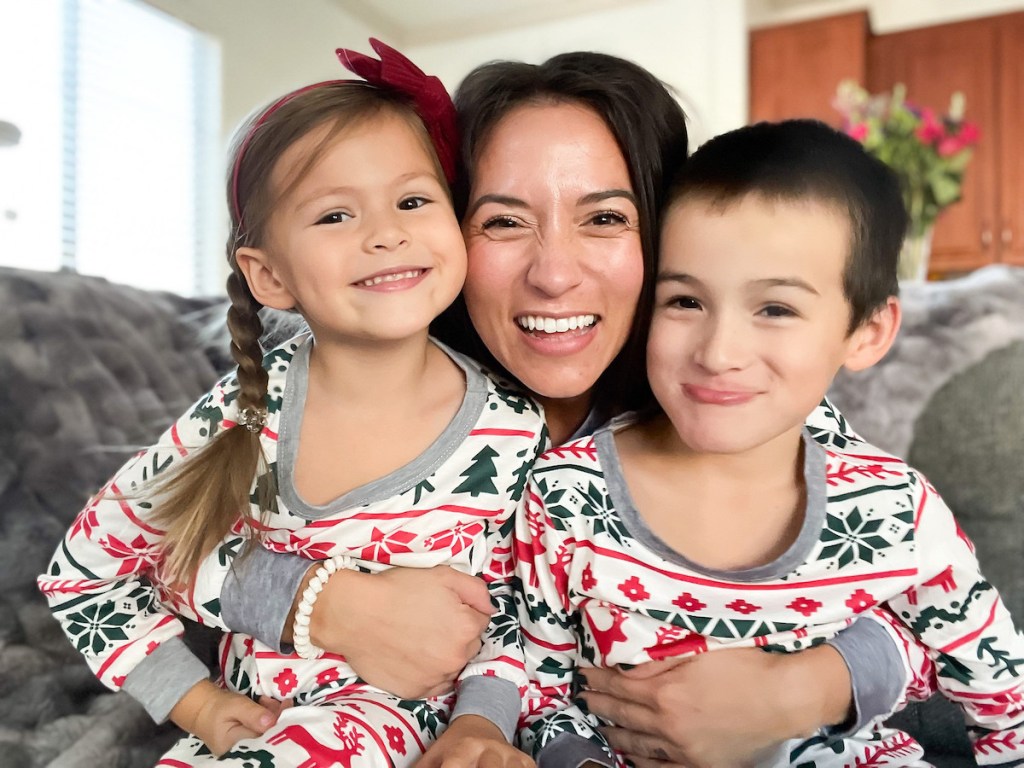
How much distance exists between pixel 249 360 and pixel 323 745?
47cm

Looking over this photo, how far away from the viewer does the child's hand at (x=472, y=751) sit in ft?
2.80

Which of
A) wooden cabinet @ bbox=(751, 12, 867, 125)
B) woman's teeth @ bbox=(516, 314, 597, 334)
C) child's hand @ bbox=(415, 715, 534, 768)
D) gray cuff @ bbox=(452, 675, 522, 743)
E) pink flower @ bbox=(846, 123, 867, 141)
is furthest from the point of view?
wooden cabinet @ bbox=(751, 12, 867, 125)

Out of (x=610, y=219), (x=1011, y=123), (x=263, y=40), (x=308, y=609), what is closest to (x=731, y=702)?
(x=308, y=609)

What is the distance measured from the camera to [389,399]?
42.8 inches

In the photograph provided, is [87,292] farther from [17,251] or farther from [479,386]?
[17,251]

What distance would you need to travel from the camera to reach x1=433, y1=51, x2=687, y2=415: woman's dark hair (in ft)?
3.55

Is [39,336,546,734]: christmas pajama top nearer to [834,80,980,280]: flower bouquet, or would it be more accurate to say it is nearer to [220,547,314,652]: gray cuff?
[220,547,314,652]: gray cuff

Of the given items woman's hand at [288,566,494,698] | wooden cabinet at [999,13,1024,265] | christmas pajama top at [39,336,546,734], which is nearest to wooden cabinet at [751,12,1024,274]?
wooden cabinet at [999,13,1024,265]

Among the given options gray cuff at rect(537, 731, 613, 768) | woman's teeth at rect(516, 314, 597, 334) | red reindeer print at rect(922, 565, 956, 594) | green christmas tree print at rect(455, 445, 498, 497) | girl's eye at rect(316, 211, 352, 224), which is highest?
girl's eye at rect(316, 211, 352, 224)

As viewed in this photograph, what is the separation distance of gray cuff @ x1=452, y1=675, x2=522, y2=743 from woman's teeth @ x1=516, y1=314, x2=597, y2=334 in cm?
46

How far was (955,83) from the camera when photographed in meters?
4.83

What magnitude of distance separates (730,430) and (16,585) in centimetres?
118

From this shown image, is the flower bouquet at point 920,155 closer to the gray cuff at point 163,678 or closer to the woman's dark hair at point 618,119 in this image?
the woman's dark hair at point 618,119

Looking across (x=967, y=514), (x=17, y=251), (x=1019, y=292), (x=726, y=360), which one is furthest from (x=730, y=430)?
(x=17, y=251)
